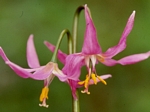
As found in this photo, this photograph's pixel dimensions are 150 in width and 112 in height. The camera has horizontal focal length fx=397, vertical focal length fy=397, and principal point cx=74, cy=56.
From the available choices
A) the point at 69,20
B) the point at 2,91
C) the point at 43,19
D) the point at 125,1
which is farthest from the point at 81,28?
the point at 2,91

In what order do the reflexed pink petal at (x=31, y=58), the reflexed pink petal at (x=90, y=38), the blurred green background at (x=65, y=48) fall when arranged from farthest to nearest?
the blurred green background at (x=65, y=48) → the reflexed pink petal at (x=31, y=58) → the reflexed pink petal at (x=90, y=38)

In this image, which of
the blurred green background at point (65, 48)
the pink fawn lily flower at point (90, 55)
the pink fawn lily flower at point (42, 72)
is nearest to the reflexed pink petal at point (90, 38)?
the pink fawn lily flower at point (90, 55)

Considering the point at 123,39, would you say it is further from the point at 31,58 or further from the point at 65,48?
the point at 65,48

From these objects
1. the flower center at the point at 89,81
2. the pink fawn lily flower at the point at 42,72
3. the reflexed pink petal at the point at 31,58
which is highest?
the reflexed pink petal at the point at 31,58

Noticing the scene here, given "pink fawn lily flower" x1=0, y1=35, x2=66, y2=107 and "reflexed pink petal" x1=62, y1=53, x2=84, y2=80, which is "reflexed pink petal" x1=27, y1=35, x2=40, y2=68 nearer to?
"pink fawn lily flower" x1=0, y1=35, x2=66, y2=107

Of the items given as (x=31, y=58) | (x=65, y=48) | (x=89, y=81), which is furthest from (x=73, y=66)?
(x=65, y=48)

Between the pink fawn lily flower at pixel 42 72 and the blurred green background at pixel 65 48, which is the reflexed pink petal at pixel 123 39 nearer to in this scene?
the pink fawn lily flower at pixel 42 72
